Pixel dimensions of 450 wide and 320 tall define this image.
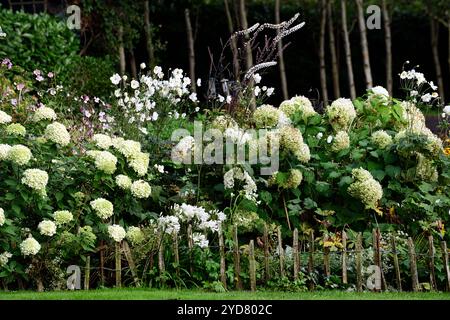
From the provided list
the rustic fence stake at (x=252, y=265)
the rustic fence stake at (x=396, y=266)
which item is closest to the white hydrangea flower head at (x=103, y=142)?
the rustic fence stake at (x=252, y=265)

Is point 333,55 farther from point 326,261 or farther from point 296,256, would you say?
point 296,256

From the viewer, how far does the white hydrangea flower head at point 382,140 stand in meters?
6.89

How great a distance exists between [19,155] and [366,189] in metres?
2.55

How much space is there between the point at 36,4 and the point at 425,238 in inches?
434

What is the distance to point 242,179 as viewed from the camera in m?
6.50

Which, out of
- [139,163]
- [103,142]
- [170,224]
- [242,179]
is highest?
[103,142]

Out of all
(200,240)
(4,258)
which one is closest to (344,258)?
(200,240)

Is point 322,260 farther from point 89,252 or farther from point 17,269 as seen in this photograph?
point 17,269

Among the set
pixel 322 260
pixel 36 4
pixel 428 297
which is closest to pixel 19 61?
pixel 36 4

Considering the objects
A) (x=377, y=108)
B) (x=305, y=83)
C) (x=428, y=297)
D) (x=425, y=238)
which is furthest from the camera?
(x=305, y=83)

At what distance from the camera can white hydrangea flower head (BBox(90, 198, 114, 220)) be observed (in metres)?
5.95

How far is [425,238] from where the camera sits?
6594 millimetres

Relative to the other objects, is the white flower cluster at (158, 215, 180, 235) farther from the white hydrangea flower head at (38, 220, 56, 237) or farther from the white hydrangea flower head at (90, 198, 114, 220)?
the white hydrangea flower head at (38, 220, 56, 237)

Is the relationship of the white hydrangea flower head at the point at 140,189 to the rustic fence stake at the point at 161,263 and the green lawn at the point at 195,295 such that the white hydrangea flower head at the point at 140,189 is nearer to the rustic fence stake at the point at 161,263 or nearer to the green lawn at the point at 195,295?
the rustic fence stake at the point at 161,263
